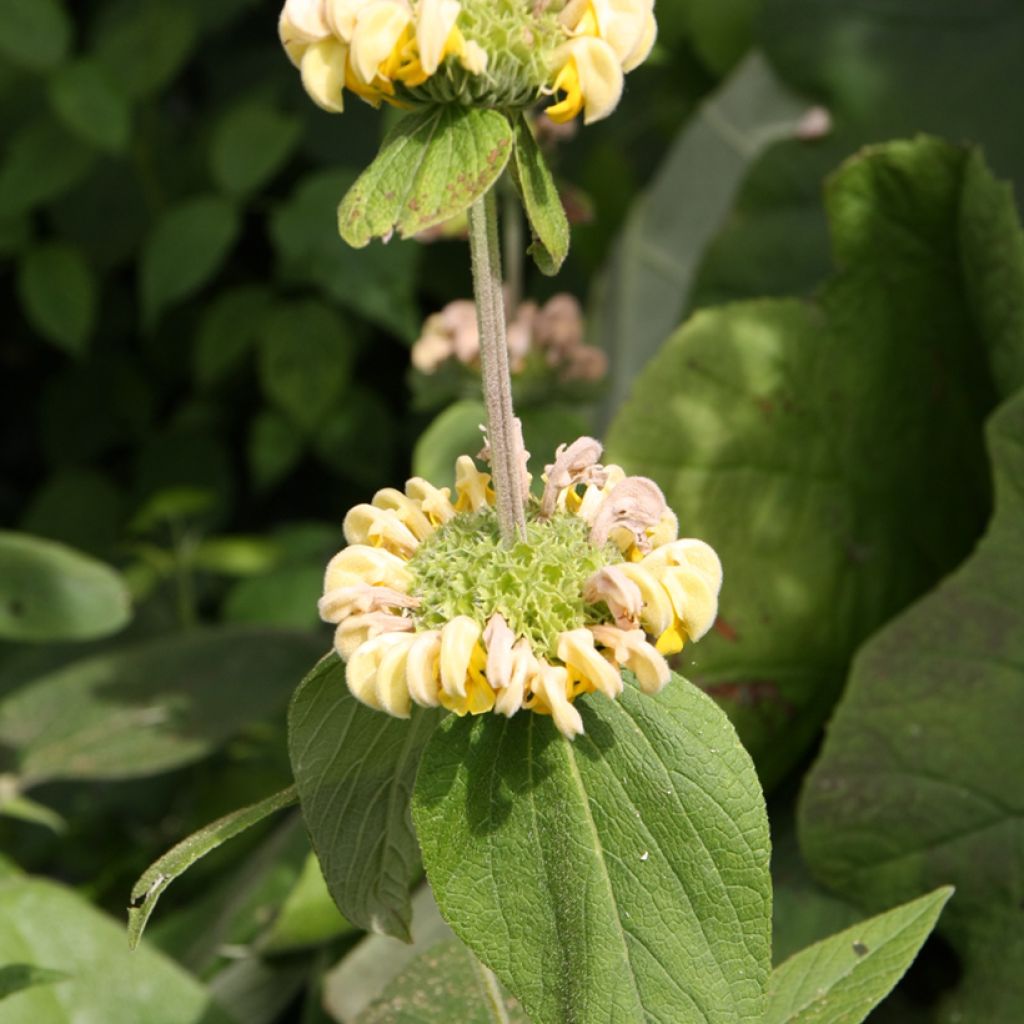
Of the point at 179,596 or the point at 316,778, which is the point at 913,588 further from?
the point at 179,596

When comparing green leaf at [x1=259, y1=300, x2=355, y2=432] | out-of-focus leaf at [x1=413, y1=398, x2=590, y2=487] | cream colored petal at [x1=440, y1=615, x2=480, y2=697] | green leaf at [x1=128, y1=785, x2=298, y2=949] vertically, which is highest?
cream colored petal at [x1=440, y1=615, x2=480, y2=697]

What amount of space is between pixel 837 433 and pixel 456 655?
60 cm

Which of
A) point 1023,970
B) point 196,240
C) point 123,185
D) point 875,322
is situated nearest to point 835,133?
point 875,322

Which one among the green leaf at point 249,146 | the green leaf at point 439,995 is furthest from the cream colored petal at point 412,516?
the green leaf at point 249,146

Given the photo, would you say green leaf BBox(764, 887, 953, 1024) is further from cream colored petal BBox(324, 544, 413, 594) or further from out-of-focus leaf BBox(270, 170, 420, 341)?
out-of-focus leaf BBox(270, 170, 420, 341)

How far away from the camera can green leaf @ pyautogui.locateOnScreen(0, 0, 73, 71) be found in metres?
1.32

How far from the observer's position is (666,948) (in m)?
0.48

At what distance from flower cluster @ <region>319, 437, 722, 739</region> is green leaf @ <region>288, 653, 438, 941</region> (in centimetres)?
4

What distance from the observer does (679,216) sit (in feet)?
4.75

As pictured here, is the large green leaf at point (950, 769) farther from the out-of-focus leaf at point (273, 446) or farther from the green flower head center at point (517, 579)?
the out-of-focus leaf at point (273, 446)

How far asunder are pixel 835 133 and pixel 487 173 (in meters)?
0.87

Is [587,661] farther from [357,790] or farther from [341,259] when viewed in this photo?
[341,259]

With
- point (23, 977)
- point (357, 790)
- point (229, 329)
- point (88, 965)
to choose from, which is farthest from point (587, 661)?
point (229, 329)

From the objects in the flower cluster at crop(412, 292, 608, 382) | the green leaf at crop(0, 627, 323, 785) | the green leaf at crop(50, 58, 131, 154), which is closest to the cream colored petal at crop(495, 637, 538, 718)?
the flower cluster at crop(412, 292, 608, 382)
